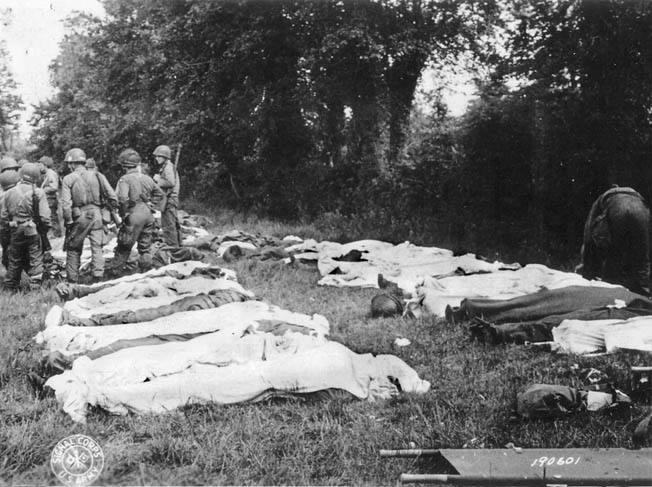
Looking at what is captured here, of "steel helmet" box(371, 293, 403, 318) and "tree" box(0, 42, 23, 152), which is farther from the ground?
"tree" box(0, 42, 23, 152)

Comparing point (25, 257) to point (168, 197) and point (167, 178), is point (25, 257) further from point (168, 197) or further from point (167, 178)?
point (167, 178)

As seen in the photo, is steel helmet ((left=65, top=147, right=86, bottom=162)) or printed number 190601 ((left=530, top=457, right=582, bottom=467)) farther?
steel helmet ((left=65, top=147, right=86, bottom=162))

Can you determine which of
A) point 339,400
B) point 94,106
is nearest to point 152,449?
point 339,400

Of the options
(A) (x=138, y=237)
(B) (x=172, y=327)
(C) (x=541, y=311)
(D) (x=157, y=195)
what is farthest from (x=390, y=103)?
(B) (x=172, y=327)

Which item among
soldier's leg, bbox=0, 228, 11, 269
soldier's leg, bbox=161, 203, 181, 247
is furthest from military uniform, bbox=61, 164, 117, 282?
soldier's leg, bbox=161, 203, 181, 247

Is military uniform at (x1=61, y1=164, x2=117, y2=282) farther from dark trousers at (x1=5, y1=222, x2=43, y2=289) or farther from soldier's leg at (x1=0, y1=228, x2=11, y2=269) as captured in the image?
soldier's leg at (x1=0, y1=228, x2=11, y2=269)

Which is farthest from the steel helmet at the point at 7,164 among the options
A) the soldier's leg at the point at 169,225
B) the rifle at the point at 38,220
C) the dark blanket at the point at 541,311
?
the dark blanket at the point at 541,311

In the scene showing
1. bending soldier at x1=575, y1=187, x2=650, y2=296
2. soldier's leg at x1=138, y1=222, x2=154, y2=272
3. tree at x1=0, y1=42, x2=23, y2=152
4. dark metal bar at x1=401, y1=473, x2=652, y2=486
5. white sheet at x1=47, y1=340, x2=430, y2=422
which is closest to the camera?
dark metal bar at x1=401, y1=473, x2=652, y2=486

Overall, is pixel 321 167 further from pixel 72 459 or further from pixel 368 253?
pixel 72 459

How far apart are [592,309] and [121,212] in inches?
280

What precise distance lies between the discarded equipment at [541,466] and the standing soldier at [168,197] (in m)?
8.97

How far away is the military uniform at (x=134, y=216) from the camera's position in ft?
33.5

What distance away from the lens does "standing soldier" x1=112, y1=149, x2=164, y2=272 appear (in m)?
10.2

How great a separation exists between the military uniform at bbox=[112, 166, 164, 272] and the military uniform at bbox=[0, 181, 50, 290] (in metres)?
1.18
